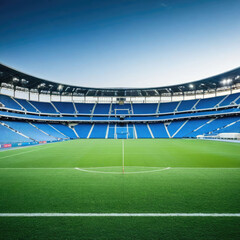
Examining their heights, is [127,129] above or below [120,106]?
below

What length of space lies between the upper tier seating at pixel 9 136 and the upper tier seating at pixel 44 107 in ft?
65.4

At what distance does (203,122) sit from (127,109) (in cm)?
2934

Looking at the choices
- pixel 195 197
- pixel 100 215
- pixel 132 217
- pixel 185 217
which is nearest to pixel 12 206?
pixel 100 215

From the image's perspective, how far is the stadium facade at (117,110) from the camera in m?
43.2

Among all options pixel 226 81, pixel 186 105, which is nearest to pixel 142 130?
pixel 186 105

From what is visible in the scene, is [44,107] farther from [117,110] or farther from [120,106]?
[120,106]

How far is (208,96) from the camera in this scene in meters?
61.7

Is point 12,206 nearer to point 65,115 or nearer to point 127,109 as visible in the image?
point 65,115

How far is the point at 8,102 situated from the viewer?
4456cm

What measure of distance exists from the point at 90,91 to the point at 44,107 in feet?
59.8

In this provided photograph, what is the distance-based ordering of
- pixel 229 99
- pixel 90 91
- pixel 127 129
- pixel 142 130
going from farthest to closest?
pixel 90 91, pixel 127 129, pixel 142 130, pixel 229 99

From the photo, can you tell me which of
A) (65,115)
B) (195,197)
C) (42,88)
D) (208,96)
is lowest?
(195,197)

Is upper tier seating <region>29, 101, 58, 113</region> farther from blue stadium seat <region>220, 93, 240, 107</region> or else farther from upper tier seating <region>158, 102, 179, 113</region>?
blue stadium seat <region>220, 93, 240, 107</region>

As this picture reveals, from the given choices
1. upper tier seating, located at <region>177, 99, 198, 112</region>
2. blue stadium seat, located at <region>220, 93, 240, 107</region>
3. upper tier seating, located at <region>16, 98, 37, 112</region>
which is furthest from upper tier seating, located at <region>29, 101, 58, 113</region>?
blue stadium seat, located at <region>220, 93, 240, 107</region>
